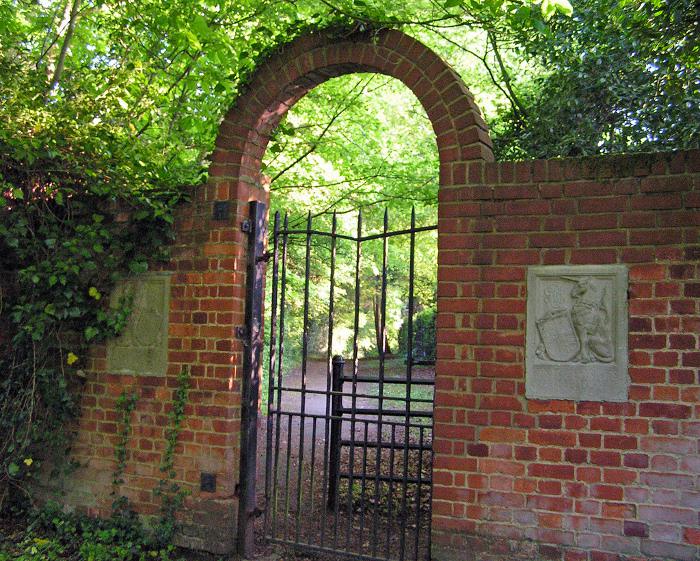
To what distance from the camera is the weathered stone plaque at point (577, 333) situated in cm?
328

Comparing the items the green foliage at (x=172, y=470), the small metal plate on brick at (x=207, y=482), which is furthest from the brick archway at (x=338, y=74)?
the small metal plate on brick at (x=207, y=482)

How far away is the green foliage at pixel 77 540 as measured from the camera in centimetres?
418

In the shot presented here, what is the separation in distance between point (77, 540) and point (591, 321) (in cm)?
387

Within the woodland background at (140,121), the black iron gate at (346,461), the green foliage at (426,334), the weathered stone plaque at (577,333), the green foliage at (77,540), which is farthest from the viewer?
the green foliage at (426,334)

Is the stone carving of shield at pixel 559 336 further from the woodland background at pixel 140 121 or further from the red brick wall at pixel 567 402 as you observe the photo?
the woodland background at pixel 140 121

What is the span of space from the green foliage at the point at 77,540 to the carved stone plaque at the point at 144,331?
1.10 m

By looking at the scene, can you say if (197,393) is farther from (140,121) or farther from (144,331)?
(140,121)

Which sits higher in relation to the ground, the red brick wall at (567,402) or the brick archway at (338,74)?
the brick archway at (338,74)

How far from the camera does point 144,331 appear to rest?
4.55 metres

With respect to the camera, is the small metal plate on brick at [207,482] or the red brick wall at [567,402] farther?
the small metal plate on brick at [207,482]

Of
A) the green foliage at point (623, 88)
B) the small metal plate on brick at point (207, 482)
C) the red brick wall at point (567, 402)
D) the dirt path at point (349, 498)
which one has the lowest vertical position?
the dirt path at point (349, 498)

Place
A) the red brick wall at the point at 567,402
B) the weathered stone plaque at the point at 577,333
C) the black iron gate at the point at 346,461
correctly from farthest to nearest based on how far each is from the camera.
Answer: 1. the black iron gate at the point at 346,461
2. the weathered stone plaque at the point at 577,333
3. the red brick wall at the point at 567,402

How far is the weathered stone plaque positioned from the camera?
3.28m

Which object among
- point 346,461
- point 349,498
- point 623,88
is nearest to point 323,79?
point 623,88
